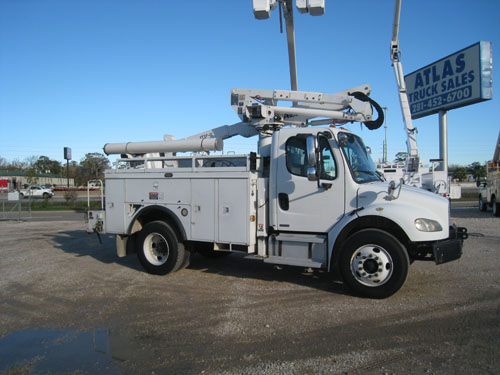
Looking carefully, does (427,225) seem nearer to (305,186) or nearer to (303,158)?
(305,186)

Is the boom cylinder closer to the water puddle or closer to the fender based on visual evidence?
the fender

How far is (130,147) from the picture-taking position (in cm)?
811

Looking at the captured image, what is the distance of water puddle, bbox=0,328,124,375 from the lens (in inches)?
146

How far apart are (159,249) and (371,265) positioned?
4089 millimetres

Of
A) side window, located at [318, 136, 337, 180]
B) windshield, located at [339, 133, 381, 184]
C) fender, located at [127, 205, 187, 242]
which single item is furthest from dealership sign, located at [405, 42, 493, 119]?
fender, located at [127, 205, 187, 242]

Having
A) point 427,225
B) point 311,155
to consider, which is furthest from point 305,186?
point 427,225

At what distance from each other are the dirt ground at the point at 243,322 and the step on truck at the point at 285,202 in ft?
1.93

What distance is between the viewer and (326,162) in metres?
6.19

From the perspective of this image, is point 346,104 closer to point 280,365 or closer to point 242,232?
point 242,232

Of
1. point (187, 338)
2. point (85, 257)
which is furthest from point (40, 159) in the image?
point (187, 338)

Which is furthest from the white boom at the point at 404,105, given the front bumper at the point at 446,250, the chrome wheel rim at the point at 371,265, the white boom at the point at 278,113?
the chrome wheel rim at the point at 371,265

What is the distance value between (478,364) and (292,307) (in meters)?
2.37

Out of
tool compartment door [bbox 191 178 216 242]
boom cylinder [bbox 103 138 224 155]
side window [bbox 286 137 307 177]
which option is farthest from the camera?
boom cylinder [bbox 103 138 224 155]

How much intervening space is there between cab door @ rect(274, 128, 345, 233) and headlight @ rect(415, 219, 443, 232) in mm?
1134
